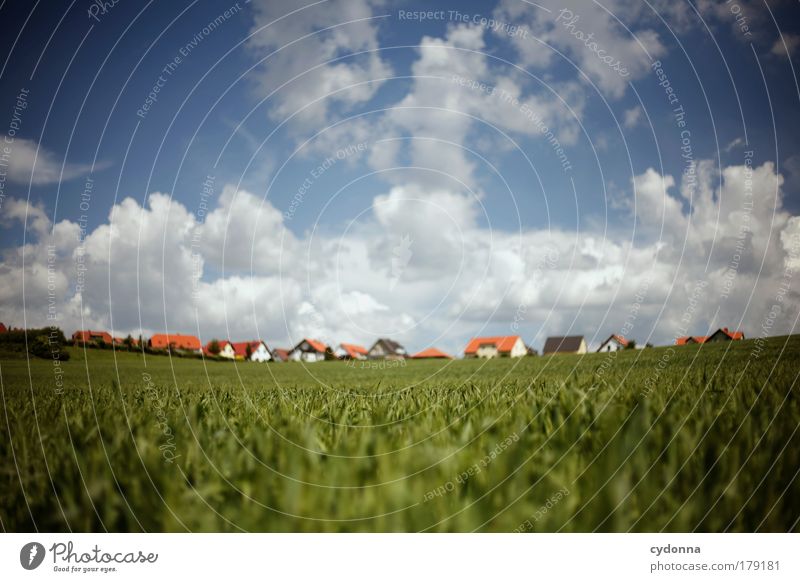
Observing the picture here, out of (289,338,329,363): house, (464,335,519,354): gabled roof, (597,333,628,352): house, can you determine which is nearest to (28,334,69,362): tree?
(289,338,329,363): house

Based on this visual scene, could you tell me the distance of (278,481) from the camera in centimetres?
213

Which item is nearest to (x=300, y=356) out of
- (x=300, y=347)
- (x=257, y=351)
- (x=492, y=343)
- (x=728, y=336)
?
(x=300, y=347)

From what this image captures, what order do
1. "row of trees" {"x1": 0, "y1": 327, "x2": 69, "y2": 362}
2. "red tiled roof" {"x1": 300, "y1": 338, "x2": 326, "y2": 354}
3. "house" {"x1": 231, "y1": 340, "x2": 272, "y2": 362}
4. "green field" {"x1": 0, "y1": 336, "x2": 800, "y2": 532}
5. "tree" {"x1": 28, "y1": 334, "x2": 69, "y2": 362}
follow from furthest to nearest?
"house" {"x1": 231, "y1": 340, "x2": 272, "y2": 362}
"red tiled roof" {"x1": 300, "y1": 338, "x2": 326, "y2": 354}
"tree" {"x1": 28, "y1": 334, "x2": 69, "y2": 362}
"row of trees" {"x1": 0, "y1": 327, "x2": 69, "y2": 362}
"green field" {"x1": 0, "y1": 336, "x2": 800, "y2": 532}

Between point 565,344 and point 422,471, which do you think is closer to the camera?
point 422,471

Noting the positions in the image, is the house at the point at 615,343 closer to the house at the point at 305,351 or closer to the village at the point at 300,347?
the village at the point at 300,347

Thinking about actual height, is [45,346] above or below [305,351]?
below

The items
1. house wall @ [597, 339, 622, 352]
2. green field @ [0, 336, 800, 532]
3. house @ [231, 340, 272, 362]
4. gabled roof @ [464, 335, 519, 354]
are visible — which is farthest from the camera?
gabled roof @ [464, 335, 519, 354]

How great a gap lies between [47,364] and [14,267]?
98cm

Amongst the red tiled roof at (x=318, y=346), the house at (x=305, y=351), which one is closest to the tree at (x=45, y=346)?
the house at (x=305, y=351)

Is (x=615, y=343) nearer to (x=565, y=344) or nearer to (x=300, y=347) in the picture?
(x=300, y=347)

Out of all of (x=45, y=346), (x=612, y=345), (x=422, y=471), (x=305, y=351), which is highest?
(x=305, y=351)

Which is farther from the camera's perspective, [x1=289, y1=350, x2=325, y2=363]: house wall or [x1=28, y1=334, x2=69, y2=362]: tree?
[x1=289, y1=350, x2=325, y2=363]: house wall

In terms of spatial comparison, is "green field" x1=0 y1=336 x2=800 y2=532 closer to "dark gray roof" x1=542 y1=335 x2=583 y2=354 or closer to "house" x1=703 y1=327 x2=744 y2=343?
"house" x1=703 y1=327 x2=744 y2=343
